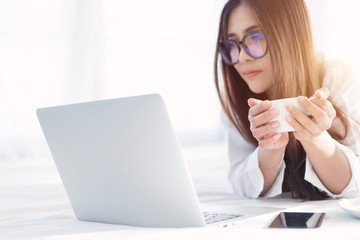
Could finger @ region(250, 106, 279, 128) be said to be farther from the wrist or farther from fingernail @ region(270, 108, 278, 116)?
the wrist

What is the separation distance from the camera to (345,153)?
1.39m

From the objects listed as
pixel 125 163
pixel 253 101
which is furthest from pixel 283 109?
pixel 125 163

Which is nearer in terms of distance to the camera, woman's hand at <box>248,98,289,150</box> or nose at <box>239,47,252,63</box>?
woman's hand at <box>248,98,289,150</box>

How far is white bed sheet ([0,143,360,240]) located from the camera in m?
0.83

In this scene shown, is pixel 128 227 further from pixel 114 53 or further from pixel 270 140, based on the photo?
pixel 114 53

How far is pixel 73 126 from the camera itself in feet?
3.24

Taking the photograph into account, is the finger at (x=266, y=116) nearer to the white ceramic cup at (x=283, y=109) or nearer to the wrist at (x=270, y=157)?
the white ceramic cup at (x=283, y=109)

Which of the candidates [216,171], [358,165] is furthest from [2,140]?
[358,165]

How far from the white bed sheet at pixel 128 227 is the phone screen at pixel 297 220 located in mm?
19

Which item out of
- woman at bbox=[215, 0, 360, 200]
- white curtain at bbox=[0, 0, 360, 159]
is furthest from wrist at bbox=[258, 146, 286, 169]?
white curtain at bbox=[0, 0, 360, 159]

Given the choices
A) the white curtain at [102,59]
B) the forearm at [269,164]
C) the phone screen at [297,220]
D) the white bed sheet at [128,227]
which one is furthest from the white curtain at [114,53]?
the phone screen at [297,220]

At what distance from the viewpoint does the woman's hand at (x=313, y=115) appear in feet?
3.64

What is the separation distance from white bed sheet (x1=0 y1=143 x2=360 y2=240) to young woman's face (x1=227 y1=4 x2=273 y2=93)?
0.39 metres

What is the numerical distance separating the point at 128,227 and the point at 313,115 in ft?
1.67
